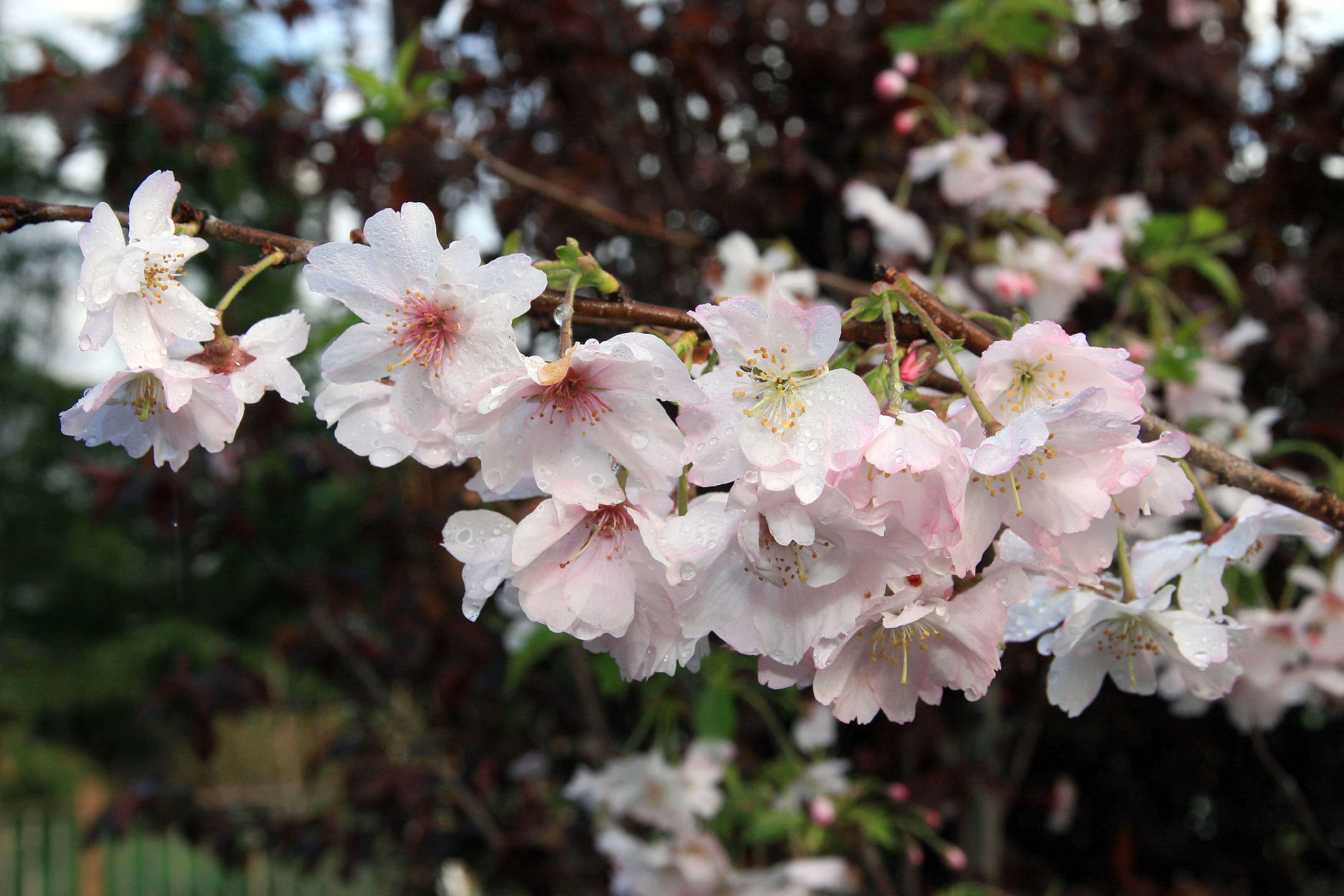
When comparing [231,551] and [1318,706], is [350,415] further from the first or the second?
[231,551]

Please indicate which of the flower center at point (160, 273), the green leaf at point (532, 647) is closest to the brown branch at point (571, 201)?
the green leaf at point (532, 647)

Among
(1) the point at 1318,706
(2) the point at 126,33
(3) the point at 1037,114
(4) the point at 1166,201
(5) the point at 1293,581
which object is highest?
(3) the point at 1037,114

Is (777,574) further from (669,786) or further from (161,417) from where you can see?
(669,786)

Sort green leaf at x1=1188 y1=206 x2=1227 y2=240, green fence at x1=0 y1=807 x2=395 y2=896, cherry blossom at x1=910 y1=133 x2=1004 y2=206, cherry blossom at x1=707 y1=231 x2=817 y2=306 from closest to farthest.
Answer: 1. green leaf at x1=1188 y1=206 x2=1227 y2=240
2. cherry blossom at x1=707 y1=231 x2=817 y2=306
3. cherry blossom at x1=910 y1=133 x2=1004 y2=206
4. green fence at x1=0 y1=807 x2=395 y2=896

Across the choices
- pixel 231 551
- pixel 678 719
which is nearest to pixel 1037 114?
pixel 678 719

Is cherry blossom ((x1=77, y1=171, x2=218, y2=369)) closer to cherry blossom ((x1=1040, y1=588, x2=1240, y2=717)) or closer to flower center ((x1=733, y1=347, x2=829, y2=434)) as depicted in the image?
flower center ((x1=733, y1=347, x2=829, y2=434))

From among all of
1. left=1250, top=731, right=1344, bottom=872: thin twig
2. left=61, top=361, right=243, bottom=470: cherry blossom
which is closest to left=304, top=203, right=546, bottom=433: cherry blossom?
left=61, top=361, right=243, bottom=470: cherry blossom

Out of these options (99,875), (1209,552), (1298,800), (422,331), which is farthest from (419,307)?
(99,875)
